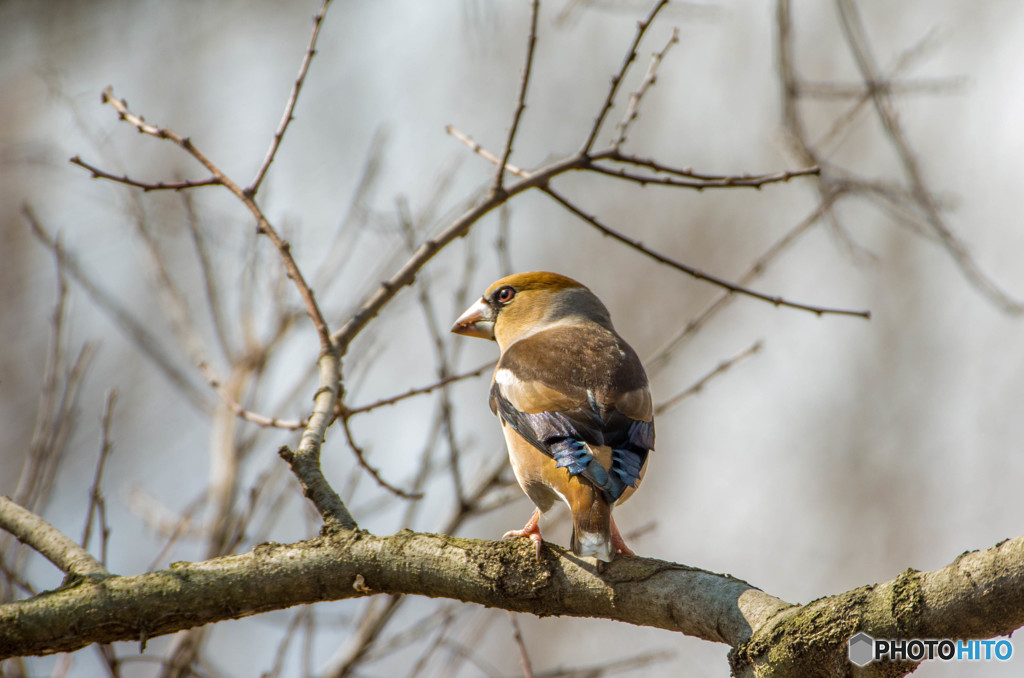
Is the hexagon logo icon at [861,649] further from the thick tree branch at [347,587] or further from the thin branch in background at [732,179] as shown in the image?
the thin branch in background at [732,179]

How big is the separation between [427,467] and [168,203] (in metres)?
3.34

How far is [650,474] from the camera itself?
1096cm

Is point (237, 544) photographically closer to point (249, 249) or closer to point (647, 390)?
point (647, 390)

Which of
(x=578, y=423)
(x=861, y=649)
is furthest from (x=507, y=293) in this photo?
(x=861, y=649)

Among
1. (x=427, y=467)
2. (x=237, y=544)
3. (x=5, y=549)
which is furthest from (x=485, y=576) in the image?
(x=5, y=549)

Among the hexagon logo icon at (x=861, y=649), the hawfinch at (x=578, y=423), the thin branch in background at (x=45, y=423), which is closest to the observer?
the hexagon logo icon at (x=861, y=649)

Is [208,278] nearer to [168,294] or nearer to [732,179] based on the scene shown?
[168,294]

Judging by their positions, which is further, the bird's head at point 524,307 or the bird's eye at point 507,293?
the bird's eye at point 507,293

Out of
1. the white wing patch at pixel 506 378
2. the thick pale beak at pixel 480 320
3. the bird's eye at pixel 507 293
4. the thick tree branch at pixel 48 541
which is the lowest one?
the thick tree branch at pixel 48 541

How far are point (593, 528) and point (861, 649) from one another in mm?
967

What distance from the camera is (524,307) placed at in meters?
4.73

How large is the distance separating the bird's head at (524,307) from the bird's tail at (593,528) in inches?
73.0

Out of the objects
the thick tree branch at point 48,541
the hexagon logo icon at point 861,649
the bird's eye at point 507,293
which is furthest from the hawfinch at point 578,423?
the thick tree branch at point 48,541

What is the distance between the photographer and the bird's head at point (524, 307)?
4.64 m
